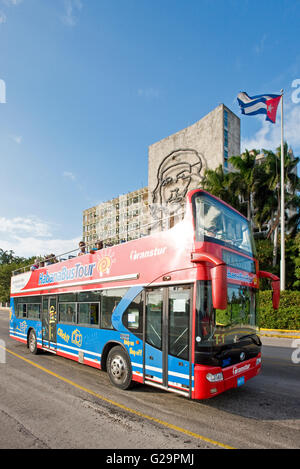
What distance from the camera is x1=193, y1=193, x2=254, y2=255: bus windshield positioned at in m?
5.32

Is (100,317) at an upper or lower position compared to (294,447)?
upper

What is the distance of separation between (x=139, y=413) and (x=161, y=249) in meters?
3.11

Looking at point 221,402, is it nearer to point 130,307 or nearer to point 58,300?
point 130,307

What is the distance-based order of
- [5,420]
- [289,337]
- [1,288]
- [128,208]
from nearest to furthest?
[5,420], [289,337], [1,288], [128,208]

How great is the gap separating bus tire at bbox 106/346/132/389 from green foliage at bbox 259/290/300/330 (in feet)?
45.4

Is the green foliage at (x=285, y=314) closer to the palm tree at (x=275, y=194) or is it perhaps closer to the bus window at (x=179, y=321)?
the palm tree at (x=275, y=194)

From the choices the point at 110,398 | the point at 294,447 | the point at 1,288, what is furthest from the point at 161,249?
the point at 1,288

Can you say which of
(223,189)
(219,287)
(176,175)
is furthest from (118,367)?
(176,175)

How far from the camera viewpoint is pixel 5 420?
15.9 ft

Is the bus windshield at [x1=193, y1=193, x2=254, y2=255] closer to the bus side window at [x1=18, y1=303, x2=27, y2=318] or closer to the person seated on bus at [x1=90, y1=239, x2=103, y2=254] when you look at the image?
the person seated on bus at [x1=90, y1=239, x2=103, y2=254]

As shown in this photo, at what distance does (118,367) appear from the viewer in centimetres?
651

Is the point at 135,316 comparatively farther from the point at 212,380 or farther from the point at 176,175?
the point at 176,175

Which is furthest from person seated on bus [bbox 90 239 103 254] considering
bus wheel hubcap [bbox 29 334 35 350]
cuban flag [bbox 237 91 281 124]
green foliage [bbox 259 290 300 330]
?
cuban flag [bbox 237 91 281 124]

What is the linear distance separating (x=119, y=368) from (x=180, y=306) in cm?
251
